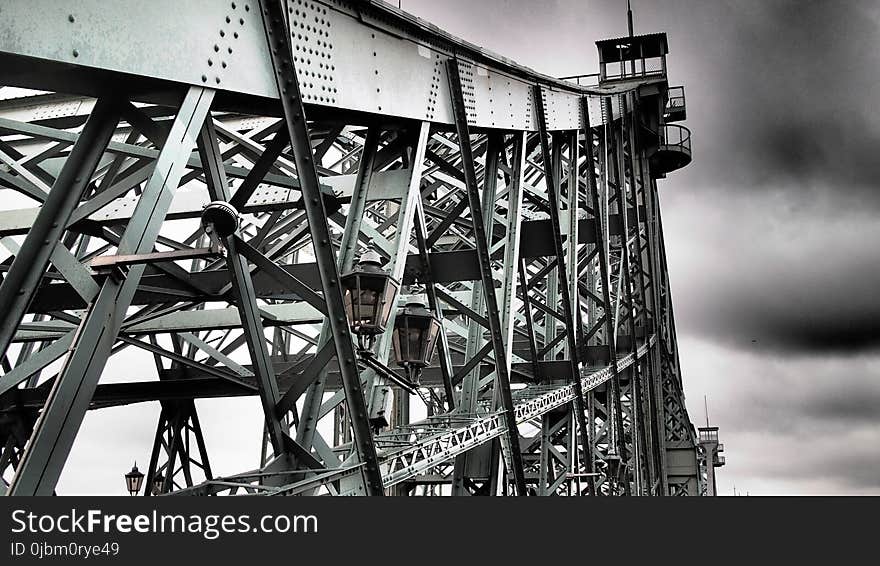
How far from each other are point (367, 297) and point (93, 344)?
2.22 metres

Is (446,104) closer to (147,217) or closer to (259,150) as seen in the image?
(259,150)

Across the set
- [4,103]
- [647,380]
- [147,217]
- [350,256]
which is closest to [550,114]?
[350,256]

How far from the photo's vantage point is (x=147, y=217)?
16.8 feet

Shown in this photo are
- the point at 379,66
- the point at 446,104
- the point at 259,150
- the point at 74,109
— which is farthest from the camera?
the point at 74,109

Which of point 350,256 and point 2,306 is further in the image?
point 350,256

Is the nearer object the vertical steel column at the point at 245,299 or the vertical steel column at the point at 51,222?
the vertical steel column at the point at 51,222

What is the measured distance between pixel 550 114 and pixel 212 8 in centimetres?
779

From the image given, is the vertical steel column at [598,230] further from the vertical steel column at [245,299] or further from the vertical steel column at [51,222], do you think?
the vertical steel column at [51,222]

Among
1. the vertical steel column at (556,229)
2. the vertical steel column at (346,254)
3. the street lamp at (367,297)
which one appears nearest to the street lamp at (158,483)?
the vertical steel column at (556,229)

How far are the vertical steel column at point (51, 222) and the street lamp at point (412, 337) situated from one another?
304 centimetres

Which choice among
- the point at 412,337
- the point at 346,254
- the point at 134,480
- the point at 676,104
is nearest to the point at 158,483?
the point at 134,480

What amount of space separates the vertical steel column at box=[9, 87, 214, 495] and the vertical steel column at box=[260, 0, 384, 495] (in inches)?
41.1

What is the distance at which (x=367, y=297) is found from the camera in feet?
21.9

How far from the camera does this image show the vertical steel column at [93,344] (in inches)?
179
